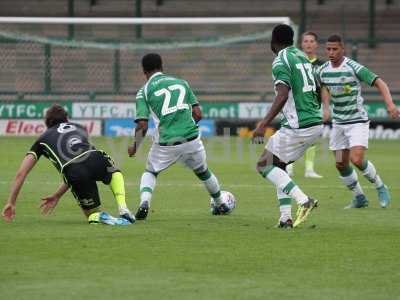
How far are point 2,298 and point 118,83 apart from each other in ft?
79.4

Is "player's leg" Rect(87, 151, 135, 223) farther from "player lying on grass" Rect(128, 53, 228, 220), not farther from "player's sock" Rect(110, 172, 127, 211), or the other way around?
"player lying on grass" Rect(128, 53, 228, 220)

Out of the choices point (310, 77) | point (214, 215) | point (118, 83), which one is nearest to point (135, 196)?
point (214, 215)

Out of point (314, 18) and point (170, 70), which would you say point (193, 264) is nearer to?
point (170, 70)

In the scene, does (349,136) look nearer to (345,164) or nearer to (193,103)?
(345,164)

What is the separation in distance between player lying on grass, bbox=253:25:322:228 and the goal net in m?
18.9

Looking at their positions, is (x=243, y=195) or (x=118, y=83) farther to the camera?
(x=118, y=83)

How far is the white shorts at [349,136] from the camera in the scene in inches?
574

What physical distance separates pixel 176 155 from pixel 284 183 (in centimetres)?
158

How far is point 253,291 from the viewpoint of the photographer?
8.47 metres

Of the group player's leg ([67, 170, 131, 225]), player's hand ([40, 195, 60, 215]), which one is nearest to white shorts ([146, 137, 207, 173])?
player's leg ([67, 170, 131, 225])

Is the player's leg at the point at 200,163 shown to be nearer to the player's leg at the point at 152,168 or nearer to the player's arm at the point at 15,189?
the player's leg at the point at 152,168

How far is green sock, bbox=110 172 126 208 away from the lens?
12.7 meters

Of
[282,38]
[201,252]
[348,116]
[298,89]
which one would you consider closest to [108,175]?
[298,89]

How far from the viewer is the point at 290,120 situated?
12.5 meters
